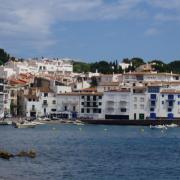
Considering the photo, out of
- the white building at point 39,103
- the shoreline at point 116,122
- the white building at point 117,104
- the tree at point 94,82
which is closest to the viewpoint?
the shoreline at point 116,122

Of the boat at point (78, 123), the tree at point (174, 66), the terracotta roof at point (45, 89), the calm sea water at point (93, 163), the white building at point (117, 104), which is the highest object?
the tree at point (174, 66)

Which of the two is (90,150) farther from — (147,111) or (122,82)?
(122,82)

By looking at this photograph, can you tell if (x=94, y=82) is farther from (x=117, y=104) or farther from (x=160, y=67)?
(x=160, y=67)

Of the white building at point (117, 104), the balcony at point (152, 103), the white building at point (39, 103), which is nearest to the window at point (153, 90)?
the balcony at point (152, 103)

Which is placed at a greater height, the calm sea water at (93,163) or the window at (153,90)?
the window at (153,90)

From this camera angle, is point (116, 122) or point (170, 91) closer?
point (170, 91)

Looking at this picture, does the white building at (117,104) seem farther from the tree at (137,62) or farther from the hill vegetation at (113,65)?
the tree at (137,62)

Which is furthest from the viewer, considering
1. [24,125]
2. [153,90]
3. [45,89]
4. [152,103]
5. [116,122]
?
[45,89]

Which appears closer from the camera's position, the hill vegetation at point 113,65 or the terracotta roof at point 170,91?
the terracotta roof at point 170,91

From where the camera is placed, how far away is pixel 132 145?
57.2m

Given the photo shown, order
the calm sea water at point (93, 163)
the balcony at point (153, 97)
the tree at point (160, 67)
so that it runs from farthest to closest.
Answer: the tree at point (160, 67) < the balcony at point (153, 97) < the calm sea water at point (93, 163)

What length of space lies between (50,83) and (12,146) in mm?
61798

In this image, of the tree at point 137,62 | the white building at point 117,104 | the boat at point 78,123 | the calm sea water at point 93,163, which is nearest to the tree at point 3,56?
the tree at point 137,62

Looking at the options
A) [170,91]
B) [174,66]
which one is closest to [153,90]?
[170,91]
